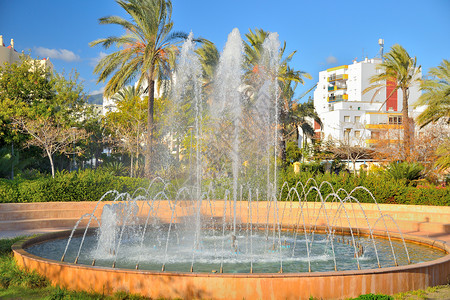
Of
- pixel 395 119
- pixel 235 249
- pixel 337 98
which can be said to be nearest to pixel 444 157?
pixel 235 249

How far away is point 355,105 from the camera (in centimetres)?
6462

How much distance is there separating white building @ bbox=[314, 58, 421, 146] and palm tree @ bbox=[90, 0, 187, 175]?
3091cm

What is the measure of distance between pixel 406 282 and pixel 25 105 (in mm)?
25584

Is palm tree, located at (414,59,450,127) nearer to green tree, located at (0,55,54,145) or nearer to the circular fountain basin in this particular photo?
the circular fountain basin

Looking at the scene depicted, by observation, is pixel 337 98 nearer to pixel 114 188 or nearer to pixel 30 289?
pixel 114 188

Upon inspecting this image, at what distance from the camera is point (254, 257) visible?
8656 millimetres

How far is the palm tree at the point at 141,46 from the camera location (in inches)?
830

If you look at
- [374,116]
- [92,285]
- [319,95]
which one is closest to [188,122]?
[92,285]

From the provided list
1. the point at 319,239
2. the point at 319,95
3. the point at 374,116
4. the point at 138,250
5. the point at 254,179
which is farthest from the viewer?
the point at 319,95

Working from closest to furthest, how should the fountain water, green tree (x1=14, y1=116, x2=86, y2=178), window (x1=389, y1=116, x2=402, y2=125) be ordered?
the fountain water → green tree (x1=14, y1=116, x2=86, y2=178) → window (x1=389, y1=116, x2=402, y2=125)

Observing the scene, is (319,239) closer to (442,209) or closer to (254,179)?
(442,209)

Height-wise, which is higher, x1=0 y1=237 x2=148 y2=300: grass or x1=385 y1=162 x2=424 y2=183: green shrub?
x1=385 y1=162 x2=424 y2=183: green shrub

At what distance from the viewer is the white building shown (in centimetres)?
5628

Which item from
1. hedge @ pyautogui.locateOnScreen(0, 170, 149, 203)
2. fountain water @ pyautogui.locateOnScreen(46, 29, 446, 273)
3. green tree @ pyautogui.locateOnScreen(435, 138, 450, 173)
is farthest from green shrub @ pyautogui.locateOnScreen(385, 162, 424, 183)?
hedge @ pyautogui.locateOnScreen(0, 170, 149, 203)
